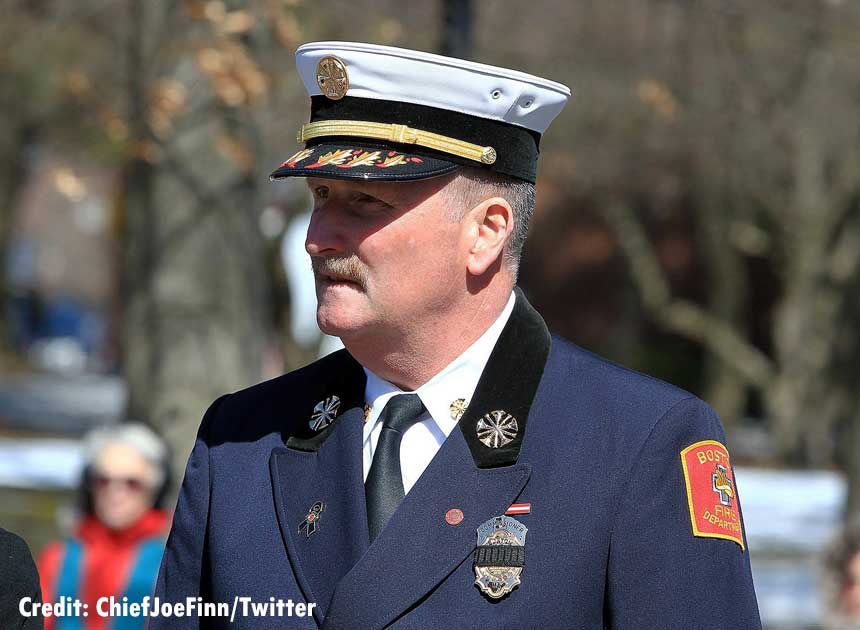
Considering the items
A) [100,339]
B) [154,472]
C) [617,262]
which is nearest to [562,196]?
[617,262]

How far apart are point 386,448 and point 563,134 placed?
48.0 feet

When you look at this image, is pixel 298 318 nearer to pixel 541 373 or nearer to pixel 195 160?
pixel 195 160

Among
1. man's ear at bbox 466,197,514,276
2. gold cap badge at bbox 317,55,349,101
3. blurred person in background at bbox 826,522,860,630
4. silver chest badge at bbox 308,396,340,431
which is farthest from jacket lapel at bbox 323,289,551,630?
blurred person in background at bbox 826,522,860,630

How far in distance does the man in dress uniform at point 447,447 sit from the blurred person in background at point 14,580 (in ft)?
1.46

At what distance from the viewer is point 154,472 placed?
4871mm

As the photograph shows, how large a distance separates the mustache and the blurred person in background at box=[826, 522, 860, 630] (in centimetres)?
287

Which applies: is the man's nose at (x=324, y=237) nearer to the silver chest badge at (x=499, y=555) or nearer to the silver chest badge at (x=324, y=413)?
the silver chest badge at (x=324, y=413)

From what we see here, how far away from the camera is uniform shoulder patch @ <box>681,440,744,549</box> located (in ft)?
8.16

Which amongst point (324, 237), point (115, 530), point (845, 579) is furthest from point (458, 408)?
point (845, 579)

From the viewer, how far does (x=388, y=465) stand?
2.66 metres

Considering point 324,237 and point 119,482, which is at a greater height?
point 324,237

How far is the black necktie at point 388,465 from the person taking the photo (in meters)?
2.62

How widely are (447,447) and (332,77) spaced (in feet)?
2.45

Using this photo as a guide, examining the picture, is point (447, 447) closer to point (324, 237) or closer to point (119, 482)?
point (324, 237)
